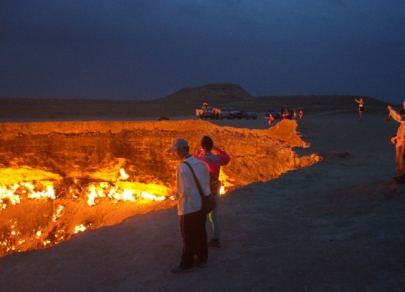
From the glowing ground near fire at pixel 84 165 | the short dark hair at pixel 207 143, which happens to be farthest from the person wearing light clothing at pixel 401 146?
the glowing ground near fire at pixel 84 165

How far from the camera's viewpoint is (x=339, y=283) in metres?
4.36

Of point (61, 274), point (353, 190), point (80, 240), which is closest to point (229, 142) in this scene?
point (353, 190)

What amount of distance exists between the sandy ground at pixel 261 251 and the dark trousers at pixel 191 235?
20cm

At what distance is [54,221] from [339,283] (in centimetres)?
1828

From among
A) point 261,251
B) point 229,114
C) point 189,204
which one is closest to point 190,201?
point 189,204

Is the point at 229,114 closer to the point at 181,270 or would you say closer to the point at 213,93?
the point at 181,270

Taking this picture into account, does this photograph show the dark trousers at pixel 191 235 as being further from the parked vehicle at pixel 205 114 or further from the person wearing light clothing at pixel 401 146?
the parked vehicle at pixel 205 114

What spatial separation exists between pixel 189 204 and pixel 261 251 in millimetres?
1346

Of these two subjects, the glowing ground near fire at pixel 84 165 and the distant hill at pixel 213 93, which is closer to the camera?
the glowing ground near fire at pixel 84 165

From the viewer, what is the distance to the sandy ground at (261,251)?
4668 millimetres

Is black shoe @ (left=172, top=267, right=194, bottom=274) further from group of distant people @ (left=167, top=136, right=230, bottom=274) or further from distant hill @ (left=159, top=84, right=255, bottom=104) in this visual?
distant hill @ (left=159, top=84, right=255, bottom=104)

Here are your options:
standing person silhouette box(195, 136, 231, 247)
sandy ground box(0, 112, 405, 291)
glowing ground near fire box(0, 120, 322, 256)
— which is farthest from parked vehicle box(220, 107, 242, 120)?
standing person silhouette box(195, 136, 231, 247)

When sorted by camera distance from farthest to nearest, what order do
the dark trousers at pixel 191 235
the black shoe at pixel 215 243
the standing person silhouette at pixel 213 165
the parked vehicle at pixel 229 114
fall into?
the parked vehicle at pixel 229 114 < the black shoe at pixel 215 243 < the standing person silhouette at pixel 213 165 < the dark trousers at pixel 191 235

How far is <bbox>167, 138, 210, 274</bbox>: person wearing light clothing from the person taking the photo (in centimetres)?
490
